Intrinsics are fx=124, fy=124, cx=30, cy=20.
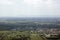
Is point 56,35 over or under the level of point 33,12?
under

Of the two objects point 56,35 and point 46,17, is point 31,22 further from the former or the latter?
point 56,35

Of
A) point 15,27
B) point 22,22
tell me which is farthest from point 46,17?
point 15,27

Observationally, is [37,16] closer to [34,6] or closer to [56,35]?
[34,6]

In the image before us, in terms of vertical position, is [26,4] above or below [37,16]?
above

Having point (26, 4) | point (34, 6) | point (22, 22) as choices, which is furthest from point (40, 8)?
point (22, 22)

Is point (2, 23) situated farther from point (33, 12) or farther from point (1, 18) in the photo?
point (33, 12)

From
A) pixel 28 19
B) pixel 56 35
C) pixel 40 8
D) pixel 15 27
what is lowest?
pixel 56 35

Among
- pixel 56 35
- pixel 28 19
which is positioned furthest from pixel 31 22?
pixel 56 35
